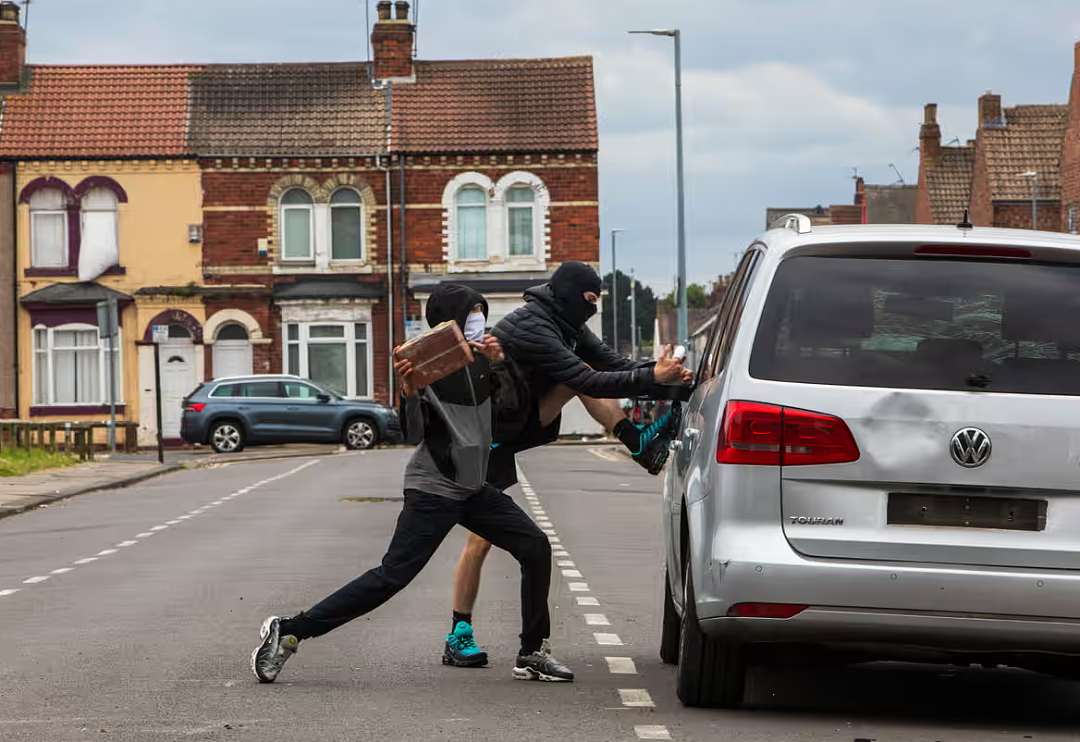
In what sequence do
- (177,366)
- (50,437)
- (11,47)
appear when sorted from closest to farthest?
(50,437) → (177,366) → (11,47)

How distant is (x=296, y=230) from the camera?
2125 inches

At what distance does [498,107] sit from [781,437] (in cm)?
4836

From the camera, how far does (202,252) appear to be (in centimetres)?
5366

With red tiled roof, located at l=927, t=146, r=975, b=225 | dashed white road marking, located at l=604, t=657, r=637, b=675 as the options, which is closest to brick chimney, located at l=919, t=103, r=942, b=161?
red tiled roof, located at l=927, t=146, r=975, b=225

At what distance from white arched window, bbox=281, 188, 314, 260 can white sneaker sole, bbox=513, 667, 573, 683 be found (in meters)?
45.4

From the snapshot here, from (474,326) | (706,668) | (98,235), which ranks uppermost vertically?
(98,235)

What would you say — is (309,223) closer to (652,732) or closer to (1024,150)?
(1024,150)

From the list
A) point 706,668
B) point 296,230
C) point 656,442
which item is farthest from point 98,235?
point 706,668

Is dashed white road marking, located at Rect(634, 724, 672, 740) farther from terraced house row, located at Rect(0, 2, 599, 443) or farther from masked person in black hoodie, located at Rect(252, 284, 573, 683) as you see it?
terraced house row, located at Rect(0, 2, 599, 443)

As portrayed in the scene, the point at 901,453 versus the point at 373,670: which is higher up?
the point at 901,453

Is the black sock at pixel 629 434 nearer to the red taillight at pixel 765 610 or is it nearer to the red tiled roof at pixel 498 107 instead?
the red taillight at pixel 765 610

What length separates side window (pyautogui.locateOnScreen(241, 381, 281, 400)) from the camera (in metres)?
45.2

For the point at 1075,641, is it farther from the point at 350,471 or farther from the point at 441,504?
the point at 350,471

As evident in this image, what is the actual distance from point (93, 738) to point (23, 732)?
1.14 ft
